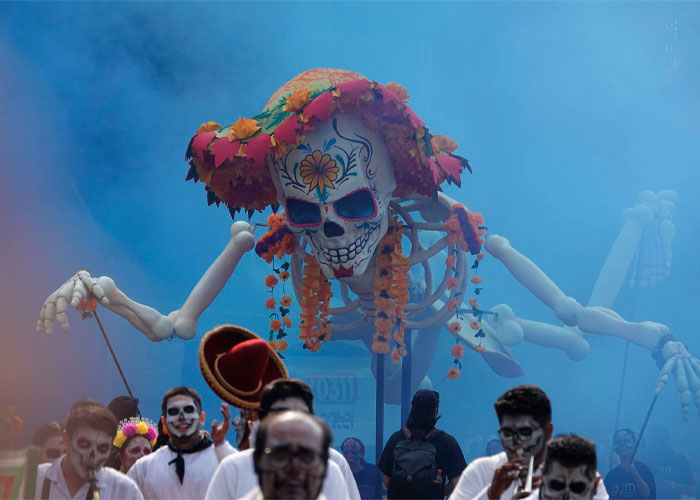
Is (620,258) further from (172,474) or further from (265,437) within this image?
(265,437)

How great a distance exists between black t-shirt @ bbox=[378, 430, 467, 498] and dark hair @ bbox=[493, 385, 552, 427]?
1659mm

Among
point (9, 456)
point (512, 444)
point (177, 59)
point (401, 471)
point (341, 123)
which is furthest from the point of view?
point (177, 59)

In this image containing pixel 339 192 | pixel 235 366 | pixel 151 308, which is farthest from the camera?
pixel 151 308

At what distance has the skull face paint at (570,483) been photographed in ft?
8.48

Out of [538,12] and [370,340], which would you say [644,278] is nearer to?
[370,340]

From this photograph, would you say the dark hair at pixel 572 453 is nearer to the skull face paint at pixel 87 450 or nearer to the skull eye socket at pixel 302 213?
the skull face paint at pixel 87 450

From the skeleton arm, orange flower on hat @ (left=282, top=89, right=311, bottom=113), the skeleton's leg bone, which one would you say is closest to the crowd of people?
the skeleton arm

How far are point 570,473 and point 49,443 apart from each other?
8.82ft

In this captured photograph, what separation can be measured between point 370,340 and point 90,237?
15.7ft

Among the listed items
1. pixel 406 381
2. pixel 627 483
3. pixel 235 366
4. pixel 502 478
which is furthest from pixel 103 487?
pixel 627 483

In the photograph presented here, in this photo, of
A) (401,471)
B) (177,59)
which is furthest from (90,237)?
(401,471)

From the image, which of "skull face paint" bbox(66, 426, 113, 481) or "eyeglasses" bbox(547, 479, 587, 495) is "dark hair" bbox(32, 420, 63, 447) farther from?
"eyeglasses" bbox(547, 479, 587, 495)

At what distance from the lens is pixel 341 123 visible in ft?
21.3

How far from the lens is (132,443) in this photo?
4.38 meters
